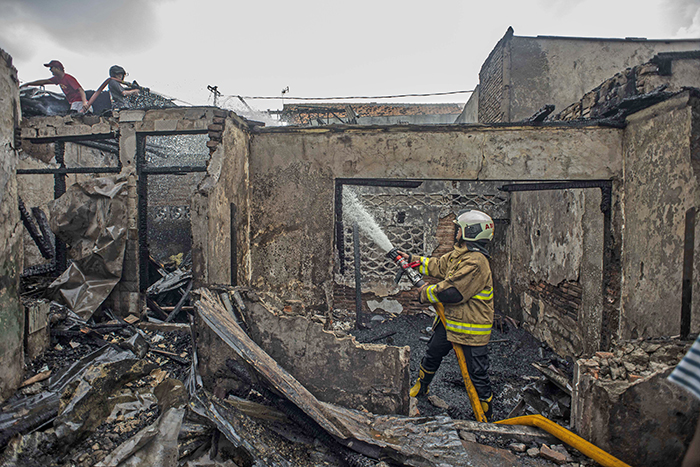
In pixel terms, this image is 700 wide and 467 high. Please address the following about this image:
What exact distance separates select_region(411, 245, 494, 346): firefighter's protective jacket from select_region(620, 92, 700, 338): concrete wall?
147 cm

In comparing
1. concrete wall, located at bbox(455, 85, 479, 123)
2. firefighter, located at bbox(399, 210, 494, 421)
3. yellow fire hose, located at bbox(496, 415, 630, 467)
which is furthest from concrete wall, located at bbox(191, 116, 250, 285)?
concrete wall, located at bbox(455, 85, 479, 123)

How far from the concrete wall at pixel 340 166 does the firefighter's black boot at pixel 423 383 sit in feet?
4.52

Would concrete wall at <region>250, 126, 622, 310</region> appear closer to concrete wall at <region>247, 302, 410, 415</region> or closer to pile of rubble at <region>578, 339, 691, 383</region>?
concrete wall at <region>247, 302, 410, 415</region>

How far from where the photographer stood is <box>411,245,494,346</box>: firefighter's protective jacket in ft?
11.8

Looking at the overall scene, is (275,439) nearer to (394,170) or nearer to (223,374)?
(223,374)

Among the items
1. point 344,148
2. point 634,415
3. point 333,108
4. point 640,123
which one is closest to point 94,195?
point 344,148

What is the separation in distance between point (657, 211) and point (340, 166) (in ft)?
10.5

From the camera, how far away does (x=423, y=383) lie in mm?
4090

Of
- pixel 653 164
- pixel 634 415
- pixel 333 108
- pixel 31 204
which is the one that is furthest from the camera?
pixel 333 108

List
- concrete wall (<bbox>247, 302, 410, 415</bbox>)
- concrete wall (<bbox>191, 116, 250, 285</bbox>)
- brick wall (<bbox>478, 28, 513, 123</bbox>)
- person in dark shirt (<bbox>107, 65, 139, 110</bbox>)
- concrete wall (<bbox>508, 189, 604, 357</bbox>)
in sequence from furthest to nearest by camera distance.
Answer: brick wall (<bbox>478, 28, 513, 123</bbox>), person in dark shirt (<bbox>107, 65, 139, 110</bbox>), concrete wall (<bbox>508, 189, 604, 357</bbox>), concrete wall (<bbox>191, 116, 250, 285</bbox>), concrete wall (<bbox>247, 302, 410, 415</bbox>)

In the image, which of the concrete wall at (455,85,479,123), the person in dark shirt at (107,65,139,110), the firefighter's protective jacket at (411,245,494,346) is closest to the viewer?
the firefighter's protective jacket at (411,245,494,346)

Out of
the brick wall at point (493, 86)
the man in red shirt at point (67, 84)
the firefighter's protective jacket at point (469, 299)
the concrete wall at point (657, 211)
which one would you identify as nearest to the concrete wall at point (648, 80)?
the concrete wall at point (657, 211)

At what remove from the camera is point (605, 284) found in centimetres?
408

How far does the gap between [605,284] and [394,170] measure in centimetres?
283
